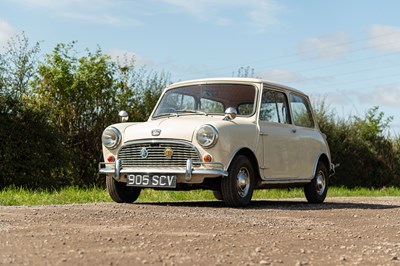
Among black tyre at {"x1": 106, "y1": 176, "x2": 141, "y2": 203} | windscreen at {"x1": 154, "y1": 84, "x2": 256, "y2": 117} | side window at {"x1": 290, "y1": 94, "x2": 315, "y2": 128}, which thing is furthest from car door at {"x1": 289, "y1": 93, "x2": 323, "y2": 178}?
black tyre at {"x1": 106, "y1": 176, "x2": 141, "y2": 203}

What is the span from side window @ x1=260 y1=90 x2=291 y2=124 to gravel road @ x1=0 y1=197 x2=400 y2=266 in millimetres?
1868

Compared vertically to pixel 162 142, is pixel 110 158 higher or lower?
lower

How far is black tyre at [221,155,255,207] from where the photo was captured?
8.97 meters

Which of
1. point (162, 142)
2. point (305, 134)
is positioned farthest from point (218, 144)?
point (305, 134)

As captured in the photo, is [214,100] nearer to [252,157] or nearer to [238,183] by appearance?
[252,157]

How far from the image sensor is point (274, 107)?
1047cm

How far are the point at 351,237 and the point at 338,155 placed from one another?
1546cm

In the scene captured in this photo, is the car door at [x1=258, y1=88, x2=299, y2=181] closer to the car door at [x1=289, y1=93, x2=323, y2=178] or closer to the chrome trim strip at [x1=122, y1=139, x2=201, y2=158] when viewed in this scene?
the car door at [x1=289, y1=93, x2=323, y2=178]

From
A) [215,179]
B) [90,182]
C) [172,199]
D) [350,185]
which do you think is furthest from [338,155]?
[215,179]

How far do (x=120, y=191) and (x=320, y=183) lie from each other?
349cm

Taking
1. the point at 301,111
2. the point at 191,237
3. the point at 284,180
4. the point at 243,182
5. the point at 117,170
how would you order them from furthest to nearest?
the point at 301,111 < the point at 284,180 < the point at 117,170 < the point at 243,182 < the point at 191,237

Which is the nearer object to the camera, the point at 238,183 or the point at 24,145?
the point at 238,183

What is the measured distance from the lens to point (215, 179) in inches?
367

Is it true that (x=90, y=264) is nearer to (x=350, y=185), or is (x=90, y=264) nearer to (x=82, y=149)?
(x=82, y=149)
